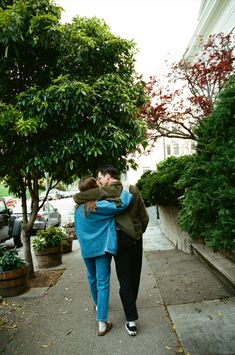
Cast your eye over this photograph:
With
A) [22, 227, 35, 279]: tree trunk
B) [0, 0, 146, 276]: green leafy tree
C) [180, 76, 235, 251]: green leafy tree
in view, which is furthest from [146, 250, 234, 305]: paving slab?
[22, 227, 35, 279]: tree trunk

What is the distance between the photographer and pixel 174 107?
9.36m

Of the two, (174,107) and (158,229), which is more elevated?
(174,107)

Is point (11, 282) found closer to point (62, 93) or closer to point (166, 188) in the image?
point (62, 93)

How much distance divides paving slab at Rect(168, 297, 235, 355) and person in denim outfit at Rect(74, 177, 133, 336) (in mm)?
887

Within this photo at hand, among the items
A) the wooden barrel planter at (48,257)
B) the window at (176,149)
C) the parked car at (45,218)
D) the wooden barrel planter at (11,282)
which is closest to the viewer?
the wooden barrel planter at (11,282)

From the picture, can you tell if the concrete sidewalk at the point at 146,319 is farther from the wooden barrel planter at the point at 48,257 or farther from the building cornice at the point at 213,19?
the building cornice at the point at 213,19

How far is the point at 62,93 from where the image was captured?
4.06 metres

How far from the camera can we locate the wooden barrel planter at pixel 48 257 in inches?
264

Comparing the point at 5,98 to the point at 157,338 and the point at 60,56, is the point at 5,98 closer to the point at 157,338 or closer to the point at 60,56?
the point at 60,56

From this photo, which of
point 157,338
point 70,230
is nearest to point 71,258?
Result: point 70,230

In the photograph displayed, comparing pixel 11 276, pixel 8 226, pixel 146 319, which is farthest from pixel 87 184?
pixel 8 226

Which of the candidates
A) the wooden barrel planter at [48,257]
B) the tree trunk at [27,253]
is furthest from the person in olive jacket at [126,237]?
the wooden barrel planter at [48,257]

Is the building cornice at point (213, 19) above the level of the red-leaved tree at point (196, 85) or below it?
above

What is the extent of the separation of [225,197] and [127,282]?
1.55 meters
